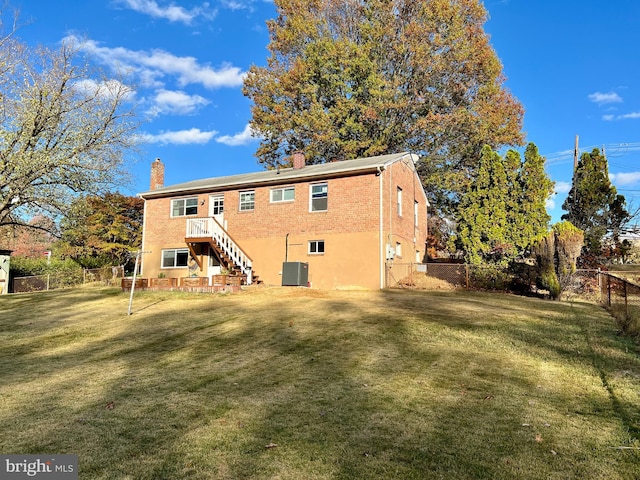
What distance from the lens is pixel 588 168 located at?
21.6 metres

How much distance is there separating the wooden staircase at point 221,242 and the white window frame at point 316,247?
3.35m

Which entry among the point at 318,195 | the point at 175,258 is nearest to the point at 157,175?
the point at 175,258

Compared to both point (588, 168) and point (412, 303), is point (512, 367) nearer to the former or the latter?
point (412, 303)

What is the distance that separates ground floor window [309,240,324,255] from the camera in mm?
20422

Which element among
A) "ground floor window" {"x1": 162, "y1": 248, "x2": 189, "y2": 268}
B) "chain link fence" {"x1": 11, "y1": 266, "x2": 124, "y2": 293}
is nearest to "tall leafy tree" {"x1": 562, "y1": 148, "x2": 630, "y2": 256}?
"ground floor window" {"x1": 162, "y1": 248, "x2": 189, "y2": 268}

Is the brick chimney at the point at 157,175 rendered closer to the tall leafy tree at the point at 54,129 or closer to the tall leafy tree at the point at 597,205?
the tall leafy tree at the point at 54,129

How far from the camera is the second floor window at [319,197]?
67.6 ft

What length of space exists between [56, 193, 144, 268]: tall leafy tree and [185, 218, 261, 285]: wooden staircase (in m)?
8.34

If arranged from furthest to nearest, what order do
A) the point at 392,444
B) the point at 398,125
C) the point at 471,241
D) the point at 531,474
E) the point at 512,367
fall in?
→ the point at 398,125 < the point at 471,241 < the point at 512,367 < the point at 392,444 < the point at 531,474

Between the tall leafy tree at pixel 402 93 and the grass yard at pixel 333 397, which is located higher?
the tall leafy tree at pixel 402 93

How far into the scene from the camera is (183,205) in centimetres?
2469

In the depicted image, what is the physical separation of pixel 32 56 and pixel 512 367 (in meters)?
17.5

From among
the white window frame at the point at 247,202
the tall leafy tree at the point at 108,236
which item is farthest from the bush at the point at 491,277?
the tall leafy tree at the point at 108,236

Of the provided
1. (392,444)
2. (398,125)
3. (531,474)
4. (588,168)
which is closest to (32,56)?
(392,444)
